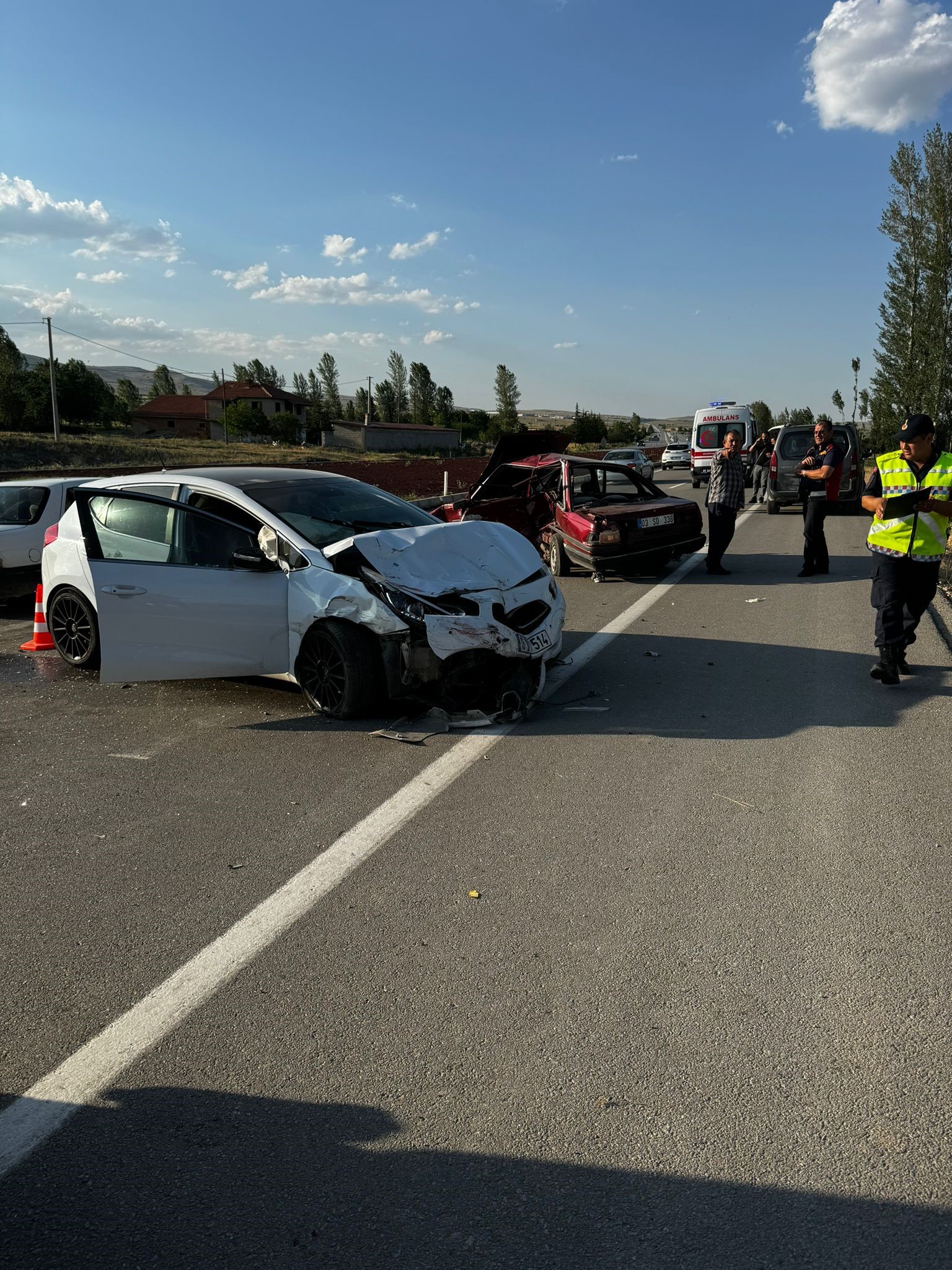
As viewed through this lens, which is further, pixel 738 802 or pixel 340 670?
pixel 340 670

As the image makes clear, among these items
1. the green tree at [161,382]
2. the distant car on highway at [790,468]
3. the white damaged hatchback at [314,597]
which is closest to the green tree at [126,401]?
the green tree at [161,382]

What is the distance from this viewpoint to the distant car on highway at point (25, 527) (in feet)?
35.2

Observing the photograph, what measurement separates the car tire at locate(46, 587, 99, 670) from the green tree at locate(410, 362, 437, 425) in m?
132

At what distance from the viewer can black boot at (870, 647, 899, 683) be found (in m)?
6.87

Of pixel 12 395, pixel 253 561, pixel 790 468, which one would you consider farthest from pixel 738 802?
pixel 12 395

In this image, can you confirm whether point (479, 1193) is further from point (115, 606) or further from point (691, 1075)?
point (115, 606)

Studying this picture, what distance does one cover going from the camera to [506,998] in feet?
10.5

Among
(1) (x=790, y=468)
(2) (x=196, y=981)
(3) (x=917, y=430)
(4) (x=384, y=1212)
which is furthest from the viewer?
(1) (x=790, y=468)

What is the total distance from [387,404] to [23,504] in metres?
132

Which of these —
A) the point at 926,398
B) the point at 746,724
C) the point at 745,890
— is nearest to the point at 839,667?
the point at 746,724

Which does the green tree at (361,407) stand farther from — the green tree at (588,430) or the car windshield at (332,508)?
the car windshield at (332,508)

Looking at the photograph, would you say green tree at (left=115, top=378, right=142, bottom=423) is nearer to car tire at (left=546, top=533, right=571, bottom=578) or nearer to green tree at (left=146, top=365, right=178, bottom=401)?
green tree at (left=146, top=365, right=178, bottom=401)

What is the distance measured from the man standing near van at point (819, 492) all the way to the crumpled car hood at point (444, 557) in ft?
19.7

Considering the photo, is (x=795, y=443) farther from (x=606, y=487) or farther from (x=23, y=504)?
(x=23, y=504)
